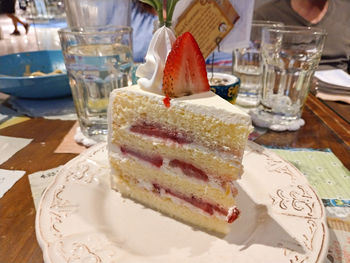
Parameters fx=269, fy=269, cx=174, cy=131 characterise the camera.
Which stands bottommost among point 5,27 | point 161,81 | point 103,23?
point 5,27

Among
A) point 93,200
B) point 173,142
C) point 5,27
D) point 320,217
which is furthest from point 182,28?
point 5,27

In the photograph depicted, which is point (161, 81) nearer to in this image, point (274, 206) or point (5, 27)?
point (274, 206)

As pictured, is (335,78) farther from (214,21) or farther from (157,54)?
(157,54)

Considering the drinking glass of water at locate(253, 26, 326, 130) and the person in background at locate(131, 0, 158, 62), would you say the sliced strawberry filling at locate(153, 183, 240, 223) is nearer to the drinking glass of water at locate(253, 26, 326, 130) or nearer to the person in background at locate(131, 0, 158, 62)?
the drinking glass of water at locate(253, 26, 326, 130)

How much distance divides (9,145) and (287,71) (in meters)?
1.57

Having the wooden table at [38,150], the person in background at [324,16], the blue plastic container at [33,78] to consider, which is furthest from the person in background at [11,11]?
the wooden table at [38,150]

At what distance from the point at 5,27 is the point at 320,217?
8.26 metres

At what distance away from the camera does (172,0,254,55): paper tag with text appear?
51.9 inches

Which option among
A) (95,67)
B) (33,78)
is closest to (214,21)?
(95,67)

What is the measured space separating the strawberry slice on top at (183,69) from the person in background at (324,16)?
101 inches

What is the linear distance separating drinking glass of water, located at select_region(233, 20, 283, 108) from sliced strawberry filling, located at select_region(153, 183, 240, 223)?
3.33 feet

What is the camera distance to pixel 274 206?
91cm

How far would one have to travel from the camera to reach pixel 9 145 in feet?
4.25

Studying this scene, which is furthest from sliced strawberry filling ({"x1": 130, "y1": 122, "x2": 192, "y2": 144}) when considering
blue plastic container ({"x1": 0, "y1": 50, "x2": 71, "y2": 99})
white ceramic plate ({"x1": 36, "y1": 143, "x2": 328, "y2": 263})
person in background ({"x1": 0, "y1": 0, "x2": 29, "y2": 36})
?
person in background ({"x1": 0, "y1": 0, "x2": 29, "y2": 36})
